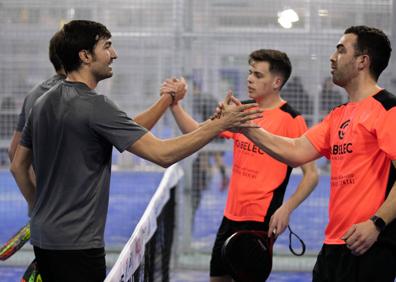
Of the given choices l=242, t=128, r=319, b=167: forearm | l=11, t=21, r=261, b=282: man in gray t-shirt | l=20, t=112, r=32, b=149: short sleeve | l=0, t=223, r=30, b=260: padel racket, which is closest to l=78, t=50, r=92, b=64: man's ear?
l=11, t=21, r=261, b=282: man in gray t-shirt

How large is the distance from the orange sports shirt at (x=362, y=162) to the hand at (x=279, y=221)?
88cm

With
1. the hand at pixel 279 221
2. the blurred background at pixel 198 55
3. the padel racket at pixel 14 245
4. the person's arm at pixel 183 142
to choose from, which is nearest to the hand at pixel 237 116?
the person's arm at pixel 183 142

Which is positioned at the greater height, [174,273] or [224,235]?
[224,235]

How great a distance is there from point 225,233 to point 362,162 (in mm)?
1701

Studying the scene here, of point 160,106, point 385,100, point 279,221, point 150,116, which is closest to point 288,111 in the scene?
point 279,221

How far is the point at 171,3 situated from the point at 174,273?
2.82 m

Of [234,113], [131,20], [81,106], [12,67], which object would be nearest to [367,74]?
[234,113]

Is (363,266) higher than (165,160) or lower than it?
lower

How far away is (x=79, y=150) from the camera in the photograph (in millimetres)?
3445

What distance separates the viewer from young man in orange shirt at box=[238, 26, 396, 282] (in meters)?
3.63

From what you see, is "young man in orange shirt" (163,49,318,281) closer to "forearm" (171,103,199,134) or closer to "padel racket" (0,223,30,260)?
"forearm" (171,103,199,134)

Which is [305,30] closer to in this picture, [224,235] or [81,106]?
[224,235]

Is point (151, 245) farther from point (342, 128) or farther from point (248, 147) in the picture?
point (342, 128)

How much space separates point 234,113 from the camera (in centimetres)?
367
